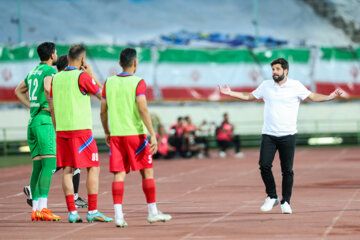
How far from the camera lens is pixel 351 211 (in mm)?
11000

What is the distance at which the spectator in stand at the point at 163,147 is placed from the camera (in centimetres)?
2908

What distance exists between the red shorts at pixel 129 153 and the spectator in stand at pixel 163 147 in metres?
19.1

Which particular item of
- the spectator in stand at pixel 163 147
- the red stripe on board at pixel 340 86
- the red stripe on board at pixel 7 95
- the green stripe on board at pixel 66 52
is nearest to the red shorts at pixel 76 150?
the spectator in stand at pixel 163 147

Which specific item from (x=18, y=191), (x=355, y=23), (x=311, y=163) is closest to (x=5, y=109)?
(x=311, y=163)

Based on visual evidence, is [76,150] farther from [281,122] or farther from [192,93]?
[192,93]

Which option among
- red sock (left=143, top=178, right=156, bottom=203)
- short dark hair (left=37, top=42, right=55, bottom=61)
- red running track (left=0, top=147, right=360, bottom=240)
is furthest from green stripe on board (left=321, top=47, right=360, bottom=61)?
red sock (left=143, top=178, right=156, bottom=203)

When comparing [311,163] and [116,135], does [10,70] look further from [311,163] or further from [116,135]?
[116,135]

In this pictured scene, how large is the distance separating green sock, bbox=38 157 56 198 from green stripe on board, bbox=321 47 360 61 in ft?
98.4

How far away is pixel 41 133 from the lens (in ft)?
35.8

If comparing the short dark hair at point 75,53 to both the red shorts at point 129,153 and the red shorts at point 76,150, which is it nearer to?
the red shorts at point 76,150

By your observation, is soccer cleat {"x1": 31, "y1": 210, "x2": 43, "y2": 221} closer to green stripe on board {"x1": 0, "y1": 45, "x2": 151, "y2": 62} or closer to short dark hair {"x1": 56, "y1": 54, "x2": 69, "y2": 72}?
short dark hair {"x1": 56, "y1": 54, "x2": 69, "y2": 72}

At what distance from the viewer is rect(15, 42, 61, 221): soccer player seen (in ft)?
35.4

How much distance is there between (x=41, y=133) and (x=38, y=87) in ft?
1.89

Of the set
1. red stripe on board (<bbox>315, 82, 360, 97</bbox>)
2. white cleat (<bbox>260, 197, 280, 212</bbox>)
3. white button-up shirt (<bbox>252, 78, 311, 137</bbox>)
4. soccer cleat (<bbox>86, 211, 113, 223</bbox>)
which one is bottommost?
white cleat (<bbox>260, 197, 280, 212</bbox>)
